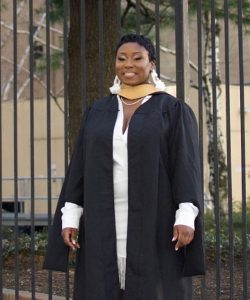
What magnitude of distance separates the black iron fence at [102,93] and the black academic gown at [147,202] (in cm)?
138

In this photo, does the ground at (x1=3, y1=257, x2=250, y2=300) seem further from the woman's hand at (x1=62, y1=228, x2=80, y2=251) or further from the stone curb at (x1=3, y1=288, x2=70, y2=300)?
the woman's hand at (x1=62, y1=228, x2=80, y2=251)

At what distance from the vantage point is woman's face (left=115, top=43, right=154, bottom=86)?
3.80 meters

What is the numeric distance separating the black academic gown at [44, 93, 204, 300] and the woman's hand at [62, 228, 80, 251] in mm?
57

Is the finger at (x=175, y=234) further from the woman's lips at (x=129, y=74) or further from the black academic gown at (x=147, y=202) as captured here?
the woman's lips at (x=129, y=74)

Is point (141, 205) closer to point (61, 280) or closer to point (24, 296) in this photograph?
point (24, 296)

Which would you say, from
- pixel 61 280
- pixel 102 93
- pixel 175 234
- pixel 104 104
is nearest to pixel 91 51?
pixel 61 280

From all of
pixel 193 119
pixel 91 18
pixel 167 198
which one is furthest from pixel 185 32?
pixel 91 18

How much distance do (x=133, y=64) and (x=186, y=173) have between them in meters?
0.60

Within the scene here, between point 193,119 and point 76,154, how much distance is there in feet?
1.97

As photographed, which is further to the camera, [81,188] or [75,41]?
[75,41]

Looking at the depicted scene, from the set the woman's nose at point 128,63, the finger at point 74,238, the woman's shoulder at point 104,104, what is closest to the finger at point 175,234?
the finger at point 74,238

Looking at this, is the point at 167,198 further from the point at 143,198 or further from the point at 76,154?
the point at 76,154

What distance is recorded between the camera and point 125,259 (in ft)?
12.0

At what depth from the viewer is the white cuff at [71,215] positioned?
148 inches
